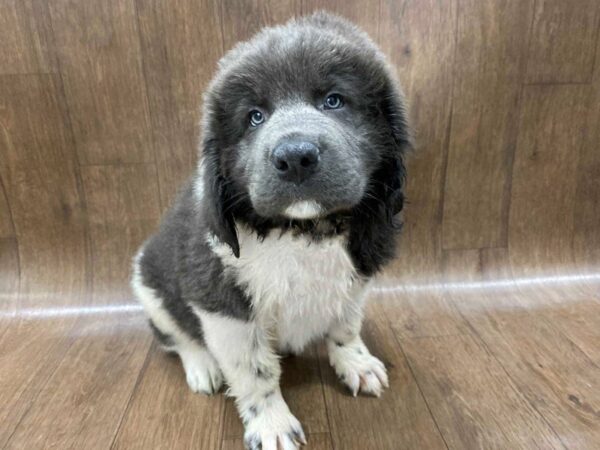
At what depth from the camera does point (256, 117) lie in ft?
4.78

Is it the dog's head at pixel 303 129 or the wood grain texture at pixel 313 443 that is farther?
the wood grain texture at pixel 313 443

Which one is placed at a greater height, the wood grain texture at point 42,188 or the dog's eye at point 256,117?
the dog's eye at point 256,117

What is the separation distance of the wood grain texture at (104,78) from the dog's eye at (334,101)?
46.3 inches

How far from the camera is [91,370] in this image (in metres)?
2.07

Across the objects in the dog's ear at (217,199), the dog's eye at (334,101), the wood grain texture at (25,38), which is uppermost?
the wood grain texture at (25,38)

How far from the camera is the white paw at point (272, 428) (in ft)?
5.32

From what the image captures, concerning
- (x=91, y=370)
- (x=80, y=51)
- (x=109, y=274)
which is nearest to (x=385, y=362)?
(x=91, y=370)

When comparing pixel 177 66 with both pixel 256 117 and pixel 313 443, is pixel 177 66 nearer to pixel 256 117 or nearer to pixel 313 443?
pixel 256 117

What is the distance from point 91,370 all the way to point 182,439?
0.62 meters

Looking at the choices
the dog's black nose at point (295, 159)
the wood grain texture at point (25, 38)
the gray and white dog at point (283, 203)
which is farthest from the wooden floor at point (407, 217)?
the dog's black nose at point (295, 159)

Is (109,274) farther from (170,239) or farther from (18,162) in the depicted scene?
(170,239)

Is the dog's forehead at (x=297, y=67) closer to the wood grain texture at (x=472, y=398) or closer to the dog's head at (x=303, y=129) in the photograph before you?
the dog's head at (x=303, y=129)

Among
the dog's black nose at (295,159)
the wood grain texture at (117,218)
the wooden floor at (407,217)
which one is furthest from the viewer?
the wood grain texture at (117,218)

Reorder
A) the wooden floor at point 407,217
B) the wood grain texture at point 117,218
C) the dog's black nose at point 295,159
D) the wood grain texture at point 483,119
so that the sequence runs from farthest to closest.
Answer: the wood grain texture at point 117,218
the wood grain texture at point 483,119
the wooden floor at point 407,217
the dog's black nose at point 295,159
